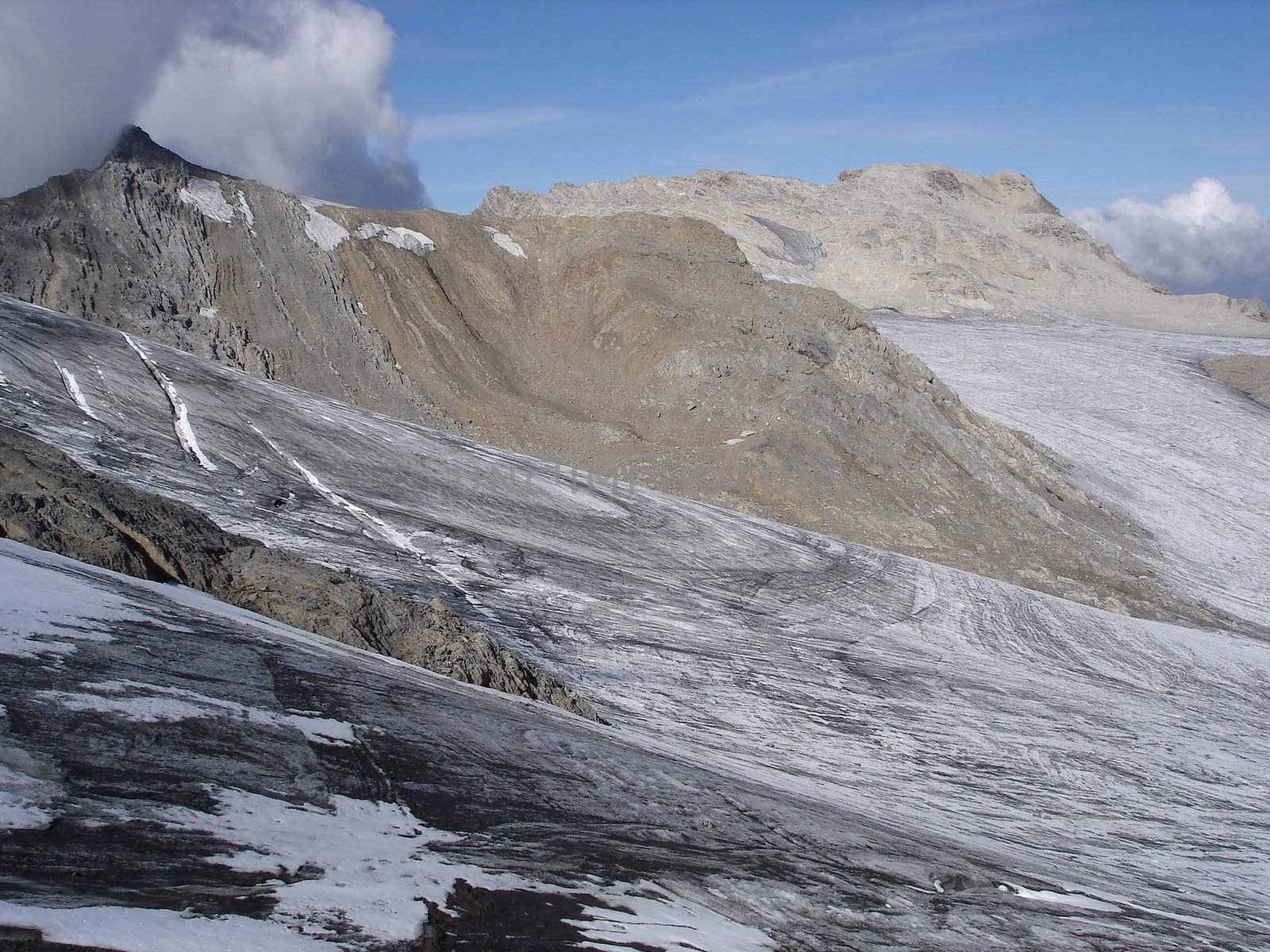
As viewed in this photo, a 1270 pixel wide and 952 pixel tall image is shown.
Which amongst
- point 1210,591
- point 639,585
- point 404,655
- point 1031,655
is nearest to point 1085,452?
point 1210,591

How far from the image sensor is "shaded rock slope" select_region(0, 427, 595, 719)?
858cm

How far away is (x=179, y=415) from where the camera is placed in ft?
50.6

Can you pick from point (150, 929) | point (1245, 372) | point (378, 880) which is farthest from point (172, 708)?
point (1245, 372)

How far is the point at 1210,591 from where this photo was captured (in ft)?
89.8

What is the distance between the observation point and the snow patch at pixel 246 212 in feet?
95.0

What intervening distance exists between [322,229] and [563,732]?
25806mm

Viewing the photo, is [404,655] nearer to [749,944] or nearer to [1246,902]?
[749,944]

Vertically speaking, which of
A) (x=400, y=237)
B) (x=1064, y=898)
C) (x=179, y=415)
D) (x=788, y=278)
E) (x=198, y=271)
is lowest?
(x=1064, y=898)

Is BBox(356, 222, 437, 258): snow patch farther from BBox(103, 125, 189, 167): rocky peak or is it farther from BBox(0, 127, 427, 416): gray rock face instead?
→ BBox(103, 125, 189, 167): rocky peak

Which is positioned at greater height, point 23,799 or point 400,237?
point 400,237

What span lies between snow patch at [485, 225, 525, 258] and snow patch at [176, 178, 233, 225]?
9.53m

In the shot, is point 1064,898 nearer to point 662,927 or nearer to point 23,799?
point 662,927

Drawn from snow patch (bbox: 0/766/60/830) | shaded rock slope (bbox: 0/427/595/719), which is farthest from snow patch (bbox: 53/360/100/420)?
snow patch (bbox: 0/766/60/830)

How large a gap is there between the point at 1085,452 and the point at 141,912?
38.8 meters
